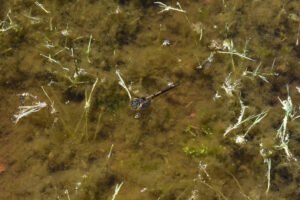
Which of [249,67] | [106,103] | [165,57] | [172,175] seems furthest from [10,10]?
[249,67]

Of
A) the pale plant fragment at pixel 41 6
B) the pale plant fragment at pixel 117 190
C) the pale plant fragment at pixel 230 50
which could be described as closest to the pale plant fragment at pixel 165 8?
the pale plant fragment at pixel 230 50

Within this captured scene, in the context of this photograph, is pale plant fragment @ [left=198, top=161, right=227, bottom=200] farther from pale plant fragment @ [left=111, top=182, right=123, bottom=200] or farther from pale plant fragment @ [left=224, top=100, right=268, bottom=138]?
pale plant fragment @ [left=111, top=182, right=123, bottom=200]

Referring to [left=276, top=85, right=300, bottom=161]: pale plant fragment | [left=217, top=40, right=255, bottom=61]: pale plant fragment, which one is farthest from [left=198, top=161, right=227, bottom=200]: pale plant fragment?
[left=217, top=40, right=255, bottom=61]: pale plant fragment

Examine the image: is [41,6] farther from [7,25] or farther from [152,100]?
[152,100]

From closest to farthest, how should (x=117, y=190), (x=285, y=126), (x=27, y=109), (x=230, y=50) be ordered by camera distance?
1. (x=117, y=190)
2. (x=285, y=126)
3. (x=27, y=109)
4. (x=230, y=50)

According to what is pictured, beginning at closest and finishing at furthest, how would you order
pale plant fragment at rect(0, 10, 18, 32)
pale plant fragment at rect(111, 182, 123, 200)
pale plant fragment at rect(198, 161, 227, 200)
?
pale plant fragment at rect(111, 182, 123, 200) < pale plant fragment at rect(198, 161, 227, 200) < pale plant fragment at rect(0, 10, 18, 32)

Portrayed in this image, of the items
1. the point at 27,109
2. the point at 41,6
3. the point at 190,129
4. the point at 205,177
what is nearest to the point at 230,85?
the point at 190,129

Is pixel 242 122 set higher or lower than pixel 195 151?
higher
